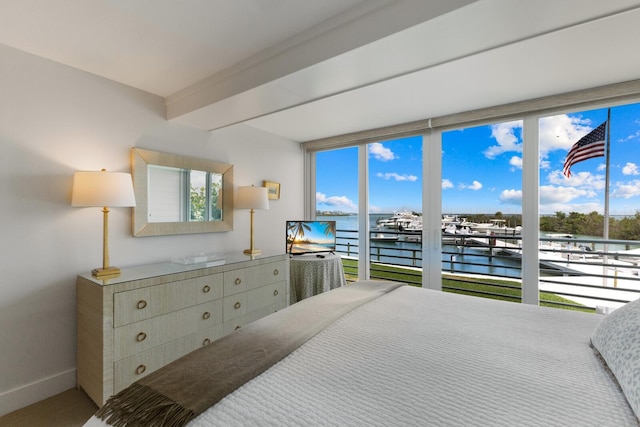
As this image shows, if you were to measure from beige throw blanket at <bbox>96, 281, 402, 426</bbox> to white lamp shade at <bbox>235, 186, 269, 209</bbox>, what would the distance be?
1810 mm

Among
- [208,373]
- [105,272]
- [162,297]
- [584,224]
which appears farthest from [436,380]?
[584,224]

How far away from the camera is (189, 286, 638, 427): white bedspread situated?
75 cm

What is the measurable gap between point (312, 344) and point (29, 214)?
2.10 meters

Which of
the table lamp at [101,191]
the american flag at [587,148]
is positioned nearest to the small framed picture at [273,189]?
the table lamp at [101,191]

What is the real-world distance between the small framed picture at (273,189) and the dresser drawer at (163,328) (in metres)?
1.65

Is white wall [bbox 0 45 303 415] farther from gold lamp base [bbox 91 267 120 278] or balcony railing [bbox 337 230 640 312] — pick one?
balcony railing [bbox 337 230 640 312]

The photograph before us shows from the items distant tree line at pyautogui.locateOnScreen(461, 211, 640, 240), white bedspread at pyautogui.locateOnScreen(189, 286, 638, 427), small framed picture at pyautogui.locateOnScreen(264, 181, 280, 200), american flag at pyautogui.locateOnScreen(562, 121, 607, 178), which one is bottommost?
white bedspread at pyautogui.locateOnScreen(189, 286, 638, 427)

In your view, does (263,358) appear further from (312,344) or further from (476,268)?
(476,268)

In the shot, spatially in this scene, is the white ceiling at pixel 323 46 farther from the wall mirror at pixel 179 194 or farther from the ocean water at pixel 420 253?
the ocean water at pixel 420 253

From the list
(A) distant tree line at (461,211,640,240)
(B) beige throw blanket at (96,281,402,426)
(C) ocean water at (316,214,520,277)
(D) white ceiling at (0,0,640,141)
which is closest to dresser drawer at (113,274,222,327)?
(B) beige throw blanket at (96,281,402,426)

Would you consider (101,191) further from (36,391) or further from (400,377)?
(400,377)

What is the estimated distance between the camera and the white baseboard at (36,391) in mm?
1823

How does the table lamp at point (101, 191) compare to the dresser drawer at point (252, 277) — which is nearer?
the table lamp at point (101, 191)

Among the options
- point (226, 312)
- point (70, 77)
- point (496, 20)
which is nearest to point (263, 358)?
point (226, 312)
